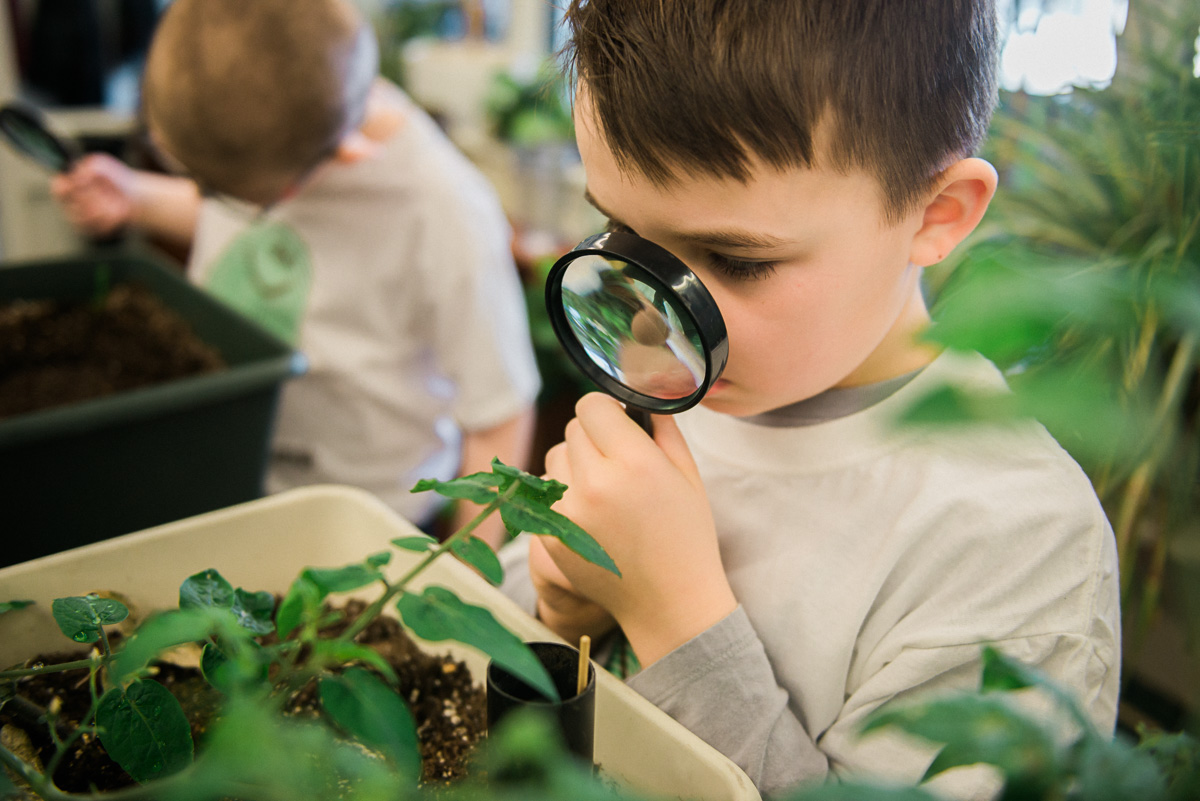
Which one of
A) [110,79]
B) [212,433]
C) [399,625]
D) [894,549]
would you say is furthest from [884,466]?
→ [110,79]

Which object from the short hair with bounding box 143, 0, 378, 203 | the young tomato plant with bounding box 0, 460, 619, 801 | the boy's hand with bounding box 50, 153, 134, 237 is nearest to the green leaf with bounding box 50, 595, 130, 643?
the young tomato plant with bounding box 0, 460, 619, 801

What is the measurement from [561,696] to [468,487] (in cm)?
16

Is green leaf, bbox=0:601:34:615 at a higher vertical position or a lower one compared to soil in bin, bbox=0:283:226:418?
higher

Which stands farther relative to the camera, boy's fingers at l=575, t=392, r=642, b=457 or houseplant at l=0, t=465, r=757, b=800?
boy's fingers at l=575, t=392, r=642, b=457

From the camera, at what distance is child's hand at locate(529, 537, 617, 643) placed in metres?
0.81

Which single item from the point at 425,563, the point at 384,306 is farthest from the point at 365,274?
the point at 425,563

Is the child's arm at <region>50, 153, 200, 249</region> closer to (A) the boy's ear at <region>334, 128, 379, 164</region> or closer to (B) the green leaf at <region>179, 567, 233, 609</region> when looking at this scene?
(A) the boy's ear at <region>334, 128, 379, 164</region>

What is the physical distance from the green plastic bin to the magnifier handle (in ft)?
1.79

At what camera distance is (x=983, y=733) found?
0.96 feet

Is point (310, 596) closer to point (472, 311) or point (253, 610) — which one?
point (253, 610)

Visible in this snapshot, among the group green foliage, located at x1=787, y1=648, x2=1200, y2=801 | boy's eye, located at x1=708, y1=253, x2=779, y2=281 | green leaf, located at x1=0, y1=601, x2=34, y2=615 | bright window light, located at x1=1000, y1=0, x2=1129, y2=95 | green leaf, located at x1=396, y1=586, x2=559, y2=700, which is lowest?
green leaf, located at x1=0, y1=601, x2=34, y2=615

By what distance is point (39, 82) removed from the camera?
3047 mm

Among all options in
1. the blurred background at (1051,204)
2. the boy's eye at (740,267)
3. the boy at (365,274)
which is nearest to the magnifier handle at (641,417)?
the boy's eye at (740,267)

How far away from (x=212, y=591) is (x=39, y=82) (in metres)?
3.28
